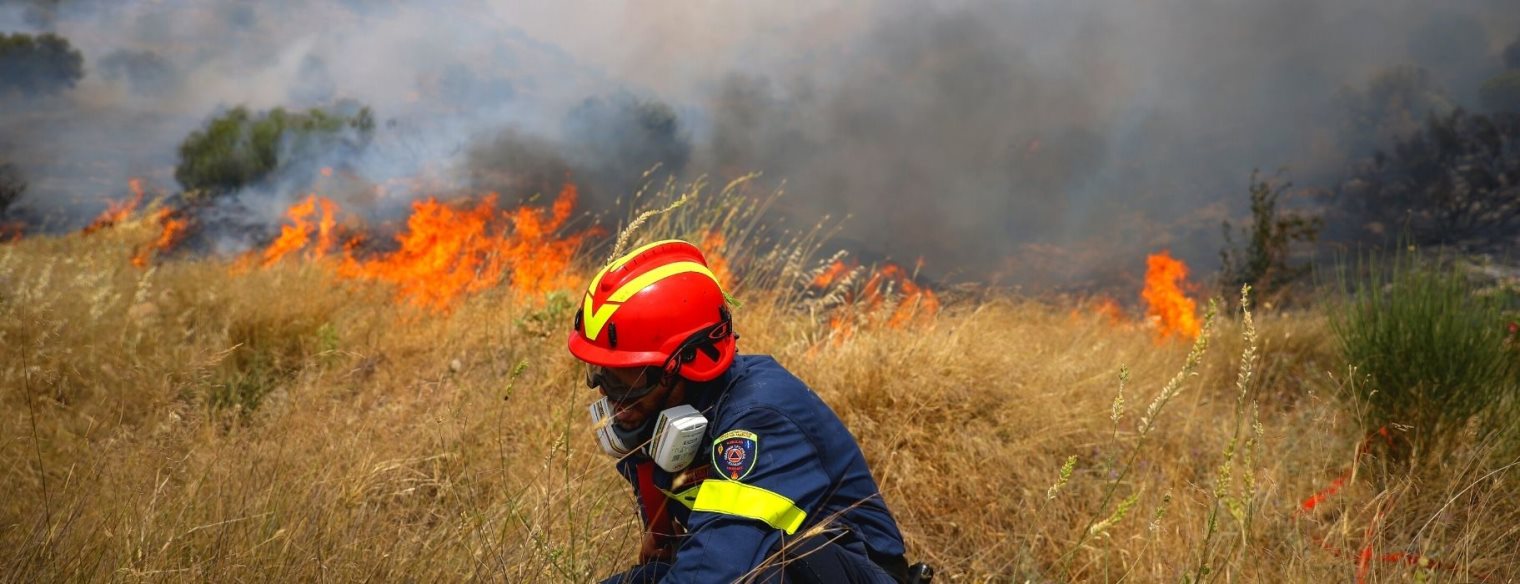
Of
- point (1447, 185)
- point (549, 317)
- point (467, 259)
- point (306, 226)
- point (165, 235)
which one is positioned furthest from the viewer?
point (1447, 185)

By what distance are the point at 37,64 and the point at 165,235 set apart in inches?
382

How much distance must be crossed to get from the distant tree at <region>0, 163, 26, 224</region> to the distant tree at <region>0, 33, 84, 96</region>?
2655mm

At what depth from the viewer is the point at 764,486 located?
1518 mm

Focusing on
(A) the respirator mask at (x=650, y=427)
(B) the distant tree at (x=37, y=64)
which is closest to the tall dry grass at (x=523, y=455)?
(A) the respirator mask at (x=650, y=427)

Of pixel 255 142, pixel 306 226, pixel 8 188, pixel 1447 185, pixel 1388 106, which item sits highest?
pixel 1388 106

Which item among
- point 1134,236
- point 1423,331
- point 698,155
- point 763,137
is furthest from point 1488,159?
point 1423,331

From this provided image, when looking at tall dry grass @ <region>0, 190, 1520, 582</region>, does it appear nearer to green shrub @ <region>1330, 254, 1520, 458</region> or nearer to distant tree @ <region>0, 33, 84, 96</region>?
green shrub @ <region>1330, 254, 1520, 458</region>

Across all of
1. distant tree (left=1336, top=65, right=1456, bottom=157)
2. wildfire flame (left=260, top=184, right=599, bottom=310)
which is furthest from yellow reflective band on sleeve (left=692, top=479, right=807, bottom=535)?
distant tree (left=1336, top=65, right=1456, bottom=157)

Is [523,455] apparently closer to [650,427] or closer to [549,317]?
[549,317]

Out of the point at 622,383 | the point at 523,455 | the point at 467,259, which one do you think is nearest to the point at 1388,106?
the point at 467,259

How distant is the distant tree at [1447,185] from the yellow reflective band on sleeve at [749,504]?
61.4ft

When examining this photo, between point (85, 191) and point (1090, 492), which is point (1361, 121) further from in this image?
point (85, 191)

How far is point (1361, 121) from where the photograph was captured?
64.7ft

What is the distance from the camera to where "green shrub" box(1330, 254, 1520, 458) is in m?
2.96
